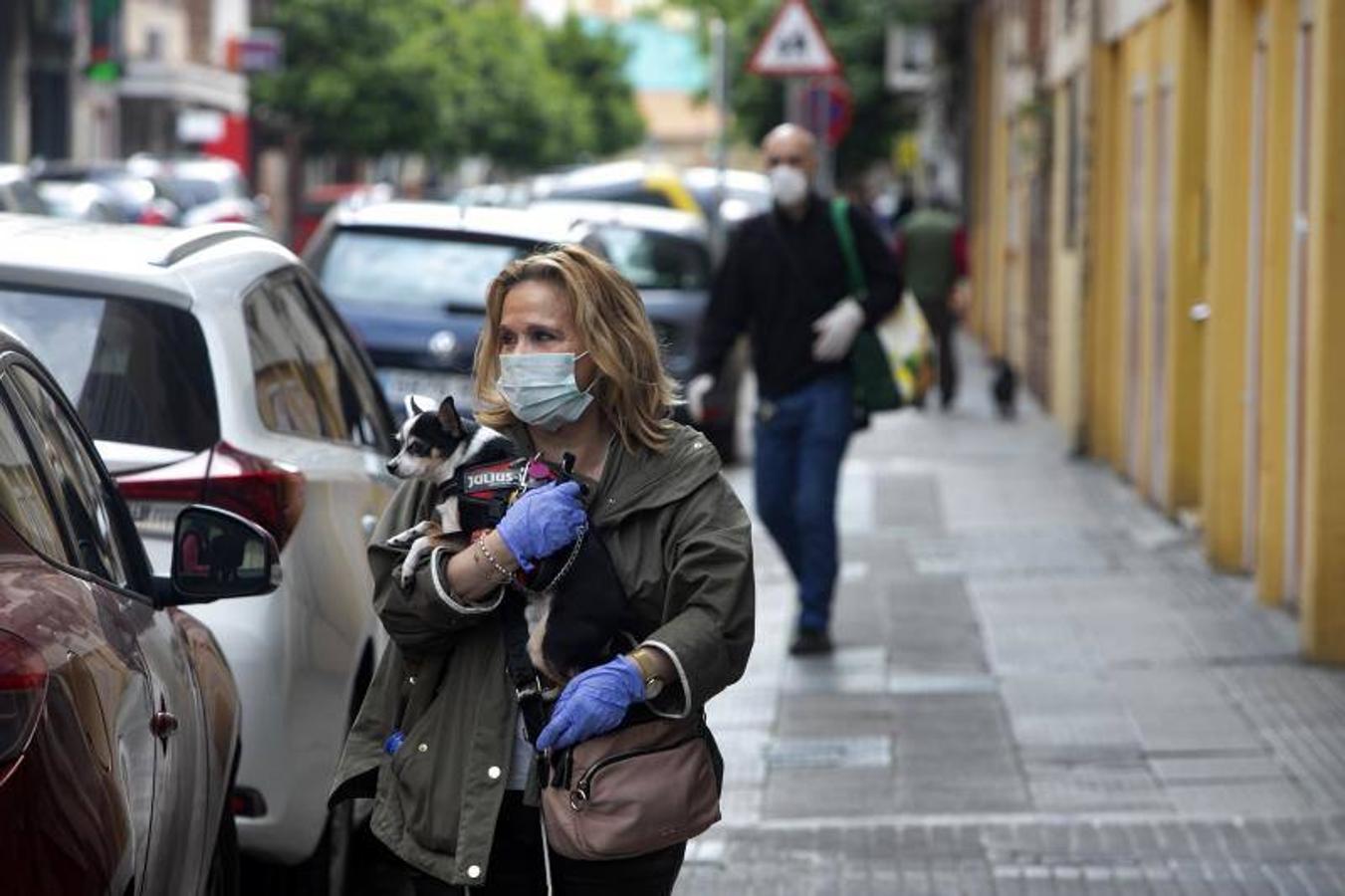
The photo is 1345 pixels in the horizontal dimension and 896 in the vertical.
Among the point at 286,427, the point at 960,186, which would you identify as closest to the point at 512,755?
the point at 286,427

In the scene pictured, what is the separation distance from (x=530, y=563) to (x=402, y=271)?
9057mm

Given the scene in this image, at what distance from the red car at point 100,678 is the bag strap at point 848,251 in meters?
5.45

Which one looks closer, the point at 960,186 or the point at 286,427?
the point at 286,427

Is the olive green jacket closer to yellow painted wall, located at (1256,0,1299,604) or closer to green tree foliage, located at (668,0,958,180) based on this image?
yellow painted wall, located at (1256,0,1299,604)

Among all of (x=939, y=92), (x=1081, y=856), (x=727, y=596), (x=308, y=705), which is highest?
(x=939, y=92)

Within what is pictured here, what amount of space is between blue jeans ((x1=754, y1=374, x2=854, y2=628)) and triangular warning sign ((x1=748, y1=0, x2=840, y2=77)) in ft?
27.9

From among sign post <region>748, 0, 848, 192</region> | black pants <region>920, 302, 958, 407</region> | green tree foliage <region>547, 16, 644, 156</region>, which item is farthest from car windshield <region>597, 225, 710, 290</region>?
green tree foliage <region>547, 16, 644, 156</region>

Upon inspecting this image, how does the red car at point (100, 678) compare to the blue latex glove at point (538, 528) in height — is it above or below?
below

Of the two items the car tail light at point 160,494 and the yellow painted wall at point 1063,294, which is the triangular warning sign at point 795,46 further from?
the car tail light at point 160,494

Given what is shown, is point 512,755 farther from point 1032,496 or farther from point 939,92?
point 939,92

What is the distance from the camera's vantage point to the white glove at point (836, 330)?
34.3ft

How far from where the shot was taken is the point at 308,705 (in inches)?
247

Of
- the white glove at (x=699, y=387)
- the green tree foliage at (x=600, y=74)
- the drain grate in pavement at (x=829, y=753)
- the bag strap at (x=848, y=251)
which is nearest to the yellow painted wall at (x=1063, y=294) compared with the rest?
the bag strap at (x=848, y=251)

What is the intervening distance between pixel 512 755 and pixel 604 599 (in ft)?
0.88
